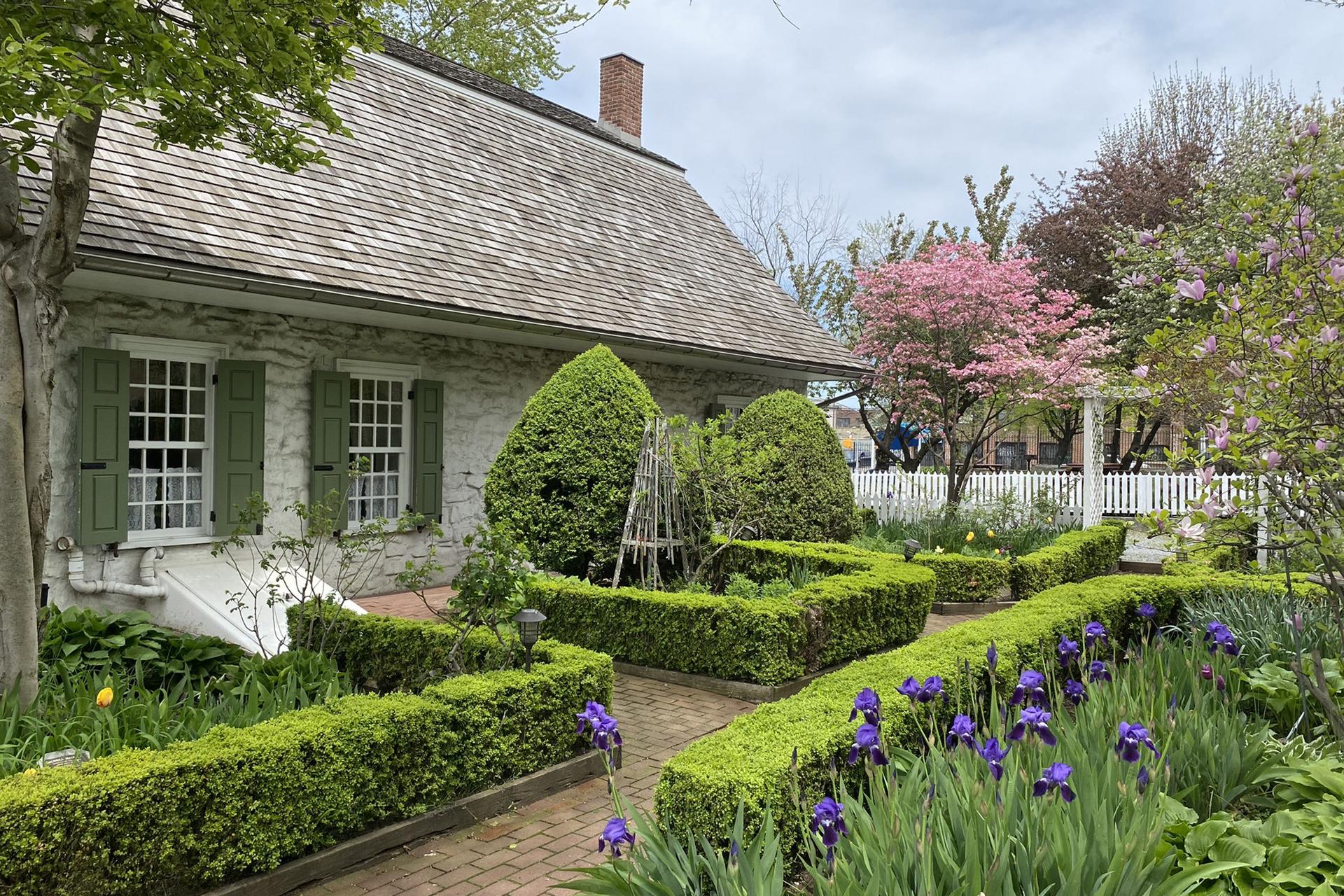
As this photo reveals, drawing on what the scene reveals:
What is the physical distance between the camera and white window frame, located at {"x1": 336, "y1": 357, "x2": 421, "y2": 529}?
9562mm

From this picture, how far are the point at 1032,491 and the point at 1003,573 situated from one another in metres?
5.35

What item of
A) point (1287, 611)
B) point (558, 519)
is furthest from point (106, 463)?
point (1287, 611)

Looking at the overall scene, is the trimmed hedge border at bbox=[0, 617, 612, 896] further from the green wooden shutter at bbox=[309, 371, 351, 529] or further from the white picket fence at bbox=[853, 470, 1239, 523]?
the white picket fence at bbox=[853, 470, 1239, 523]

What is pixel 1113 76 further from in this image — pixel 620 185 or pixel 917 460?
pixel 620 185

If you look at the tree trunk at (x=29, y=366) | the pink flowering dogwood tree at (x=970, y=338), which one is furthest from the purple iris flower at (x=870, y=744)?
the pink flowering dogwood tree at (x=970, y=338)

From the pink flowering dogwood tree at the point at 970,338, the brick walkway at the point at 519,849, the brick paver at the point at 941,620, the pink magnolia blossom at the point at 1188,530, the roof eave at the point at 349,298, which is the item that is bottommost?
the brick paver at the point at 941,620

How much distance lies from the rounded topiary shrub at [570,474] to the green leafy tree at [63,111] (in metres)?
3.52

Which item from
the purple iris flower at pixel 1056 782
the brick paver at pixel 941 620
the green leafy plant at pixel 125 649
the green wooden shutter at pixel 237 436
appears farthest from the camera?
the brick paver at pixel 941 620

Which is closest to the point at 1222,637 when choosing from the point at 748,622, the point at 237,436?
the point at 748,622

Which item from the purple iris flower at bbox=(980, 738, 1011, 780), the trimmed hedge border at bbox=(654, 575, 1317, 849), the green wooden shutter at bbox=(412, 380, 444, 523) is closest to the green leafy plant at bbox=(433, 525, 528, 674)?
the trimmed hedge border at bbox=(654, 575, 1317, 849)

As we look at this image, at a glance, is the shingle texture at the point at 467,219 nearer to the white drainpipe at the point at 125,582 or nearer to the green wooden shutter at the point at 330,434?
the green wooden shutter at the point at 330,434

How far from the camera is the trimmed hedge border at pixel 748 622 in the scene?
21.5 feet

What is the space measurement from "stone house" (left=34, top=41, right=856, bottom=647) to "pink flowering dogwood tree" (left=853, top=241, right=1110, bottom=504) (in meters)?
4.68

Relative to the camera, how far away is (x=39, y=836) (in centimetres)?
303
